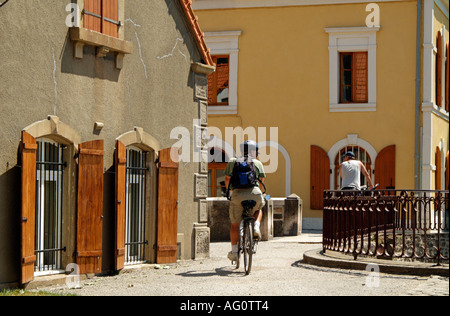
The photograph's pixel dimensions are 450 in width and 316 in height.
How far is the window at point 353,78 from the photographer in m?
26.4

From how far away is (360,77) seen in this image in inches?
1043

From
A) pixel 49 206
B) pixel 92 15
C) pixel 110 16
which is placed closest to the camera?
pixel 49 206

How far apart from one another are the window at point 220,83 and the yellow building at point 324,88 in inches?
1.2

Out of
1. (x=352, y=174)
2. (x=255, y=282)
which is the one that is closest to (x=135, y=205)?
(x=255, y=282)

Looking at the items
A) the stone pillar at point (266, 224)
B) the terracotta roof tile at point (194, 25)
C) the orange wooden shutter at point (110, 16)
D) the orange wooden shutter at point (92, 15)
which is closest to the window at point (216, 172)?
the stone pillar at point (266, 224)

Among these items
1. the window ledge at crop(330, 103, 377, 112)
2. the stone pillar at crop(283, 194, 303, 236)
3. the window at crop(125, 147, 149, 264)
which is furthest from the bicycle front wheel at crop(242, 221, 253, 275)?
the window ledge at crop(330, 103, 377, 112)

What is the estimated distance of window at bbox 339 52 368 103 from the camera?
26448 mm

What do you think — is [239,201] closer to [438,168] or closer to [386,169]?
[386,169]

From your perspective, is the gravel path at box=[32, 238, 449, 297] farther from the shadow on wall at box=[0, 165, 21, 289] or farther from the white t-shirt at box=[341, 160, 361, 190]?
the white t-shirt at box=[341, 160, 361, 190]

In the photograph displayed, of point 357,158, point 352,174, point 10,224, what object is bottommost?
point 10,224

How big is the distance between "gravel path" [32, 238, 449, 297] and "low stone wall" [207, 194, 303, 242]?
5.64 meters

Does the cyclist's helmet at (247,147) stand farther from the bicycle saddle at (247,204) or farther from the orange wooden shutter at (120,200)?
the orange wooden shutter at (120,200)

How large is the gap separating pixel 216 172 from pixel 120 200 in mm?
13941
